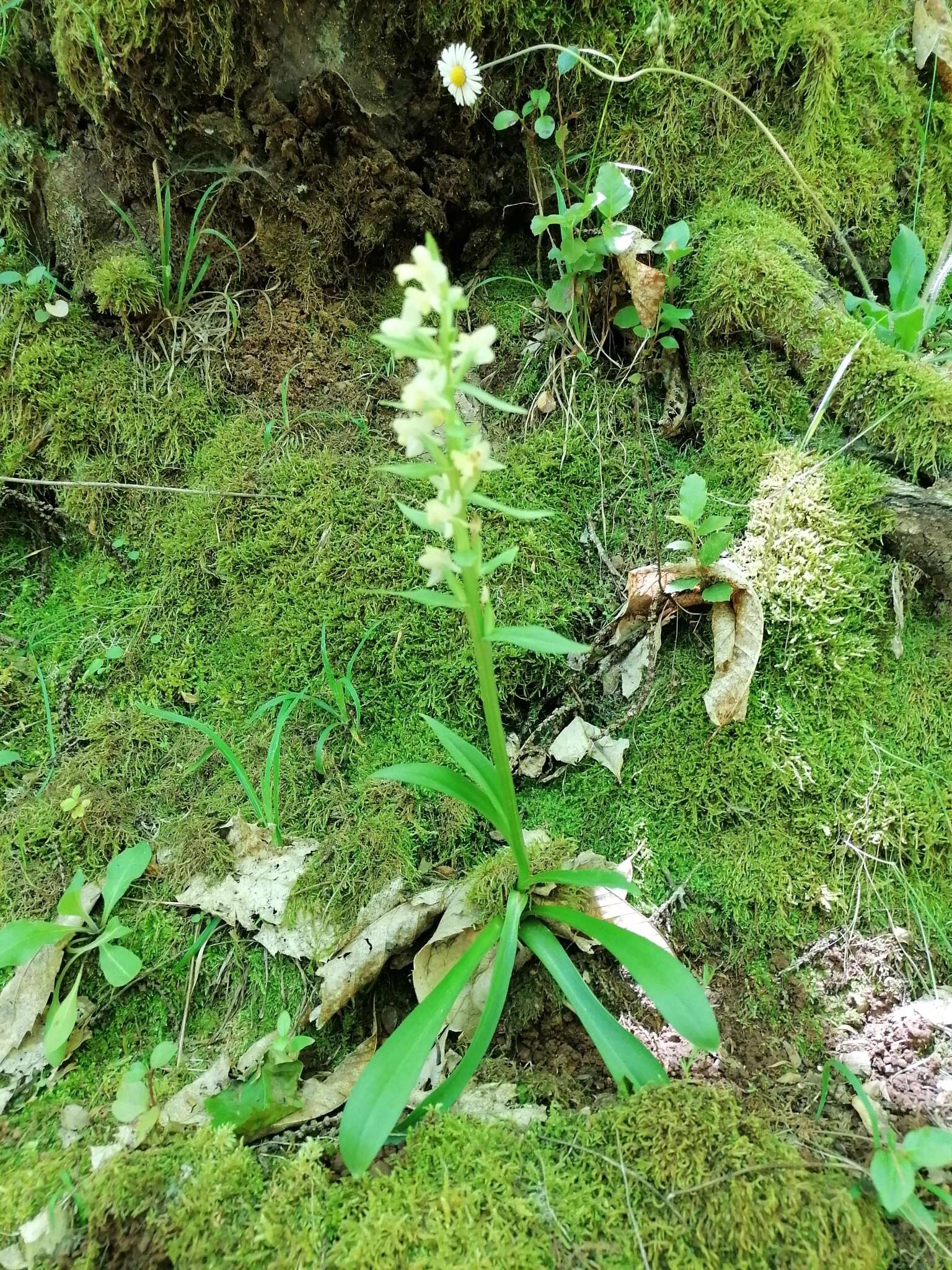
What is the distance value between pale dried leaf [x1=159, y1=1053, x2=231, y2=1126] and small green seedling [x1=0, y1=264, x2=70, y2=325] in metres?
2.38

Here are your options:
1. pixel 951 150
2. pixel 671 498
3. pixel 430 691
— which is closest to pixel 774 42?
pixel 951 150

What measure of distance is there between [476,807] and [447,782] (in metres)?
0.09

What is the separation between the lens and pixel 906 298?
2.22 meters

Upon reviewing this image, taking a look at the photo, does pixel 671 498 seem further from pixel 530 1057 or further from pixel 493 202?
pixel 530 1057

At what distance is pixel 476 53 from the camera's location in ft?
7.27

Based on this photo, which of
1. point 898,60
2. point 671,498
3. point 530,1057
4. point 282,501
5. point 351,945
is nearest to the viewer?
point 530,1057

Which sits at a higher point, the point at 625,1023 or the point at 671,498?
the point at 671,498

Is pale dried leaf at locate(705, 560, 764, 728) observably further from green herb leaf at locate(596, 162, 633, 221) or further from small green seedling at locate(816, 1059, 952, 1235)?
green herb leaf at locate(596, 162, 633, 221)

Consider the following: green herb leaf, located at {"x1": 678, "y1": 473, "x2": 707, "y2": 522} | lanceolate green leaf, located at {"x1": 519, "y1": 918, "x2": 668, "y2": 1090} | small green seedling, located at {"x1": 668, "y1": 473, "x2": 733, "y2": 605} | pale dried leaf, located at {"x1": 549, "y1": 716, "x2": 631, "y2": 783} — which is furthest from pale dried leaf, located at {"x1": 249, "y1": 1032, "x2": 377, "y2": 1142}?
green herb leaf, located at {"x1": 678, "y1": 473, "x2": 707, "y2": 522}

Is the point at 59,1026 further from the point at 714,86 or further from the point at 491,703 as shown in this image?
the point at 714,86

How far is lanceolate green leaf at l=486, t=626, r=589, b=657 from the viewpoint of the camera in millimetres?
1243

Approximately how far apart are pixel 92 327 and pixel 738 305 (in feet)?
7.02

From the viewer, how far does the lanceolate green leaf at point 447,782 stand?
1.47 m

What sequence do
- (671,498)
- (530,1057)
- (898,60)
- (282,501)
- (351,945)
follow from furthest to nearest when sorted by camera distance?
(898,60) → (282,501) → (671,498) → (351,945) → (530,1057)
